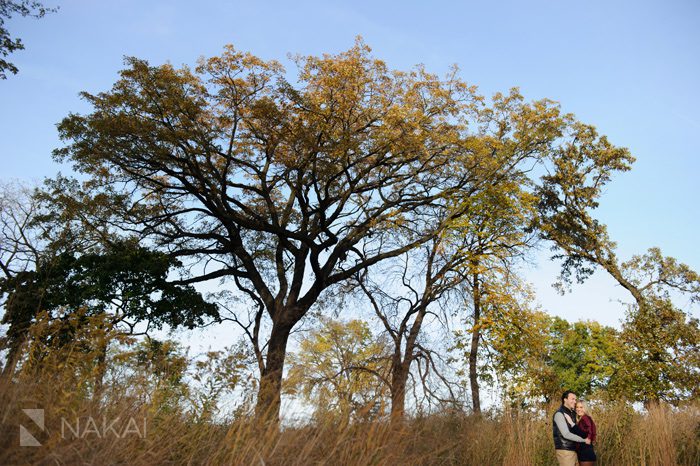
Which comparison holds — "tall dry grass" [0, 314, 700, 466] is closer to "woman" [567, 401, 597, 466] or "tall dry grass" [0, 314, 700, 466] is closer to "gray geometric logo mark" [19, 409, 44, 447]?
"gray geometric logo mark" [19, 409, 44, 447]

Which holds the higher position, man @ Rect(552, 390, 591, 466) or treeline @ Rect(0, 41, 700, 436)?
treeline @ Rect(0, 41, 700, 436)

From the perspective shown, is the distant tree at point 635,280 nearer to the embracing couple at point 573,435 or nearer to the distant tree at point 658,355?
the distant tree at point 658,355

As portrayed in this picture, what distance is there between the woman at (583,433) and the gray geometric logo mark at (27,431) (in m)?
6.80

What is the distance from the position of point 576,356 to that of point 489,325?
26995 millimetres

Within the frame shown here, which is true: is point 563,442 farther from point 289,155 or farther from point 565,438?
point 289,155

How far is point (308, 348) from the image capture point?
27984mm

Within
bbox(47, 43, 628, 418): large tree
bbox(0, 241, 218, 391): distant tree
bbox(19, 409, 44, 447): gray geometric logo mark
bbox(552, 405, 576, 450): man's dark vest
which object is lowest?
bbox(552, 405, 576, 450): man's dark vest

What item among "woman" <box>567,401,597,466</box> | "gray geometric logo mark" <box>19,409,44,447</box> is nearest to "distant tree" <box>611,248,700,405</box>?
"woman" <box>567,401,597,466</box>

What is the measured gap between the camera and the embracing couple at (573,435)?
7699mm

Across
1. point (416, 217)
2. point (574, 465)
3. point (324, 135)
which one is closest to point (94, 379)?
point (574, 465)

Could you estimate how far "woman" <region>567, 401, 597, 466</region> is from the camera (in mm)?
7707

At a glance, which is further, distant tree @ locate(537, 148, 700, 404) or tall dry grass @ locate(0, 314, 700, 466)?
distant tree @ locate(537, 148, 700, 404)

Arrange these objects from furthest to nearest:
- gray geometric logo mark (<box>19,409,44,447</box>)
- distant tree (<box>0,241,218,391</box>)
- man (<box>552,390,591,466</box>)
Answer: distant tree (<box>0,241,218,391</box>)
man (<box>552,390,591,466</box>)
gray geometric logo mark (<box>19,409,44,447</box>)

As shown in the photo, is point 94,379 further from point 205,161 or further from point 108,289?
point 205,161
